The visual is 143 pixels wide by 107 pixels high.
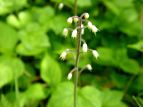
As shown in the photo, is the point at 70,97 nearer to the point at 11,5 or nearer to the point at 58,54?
the point at 58,54

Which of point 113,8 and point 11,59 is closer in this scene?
point 11,59

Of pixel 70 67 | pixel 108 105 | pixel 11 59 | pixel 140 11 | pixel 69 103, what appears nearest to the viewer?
pixel 69 103

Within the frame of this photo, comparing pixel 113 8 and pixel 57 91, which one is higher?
pixel 113 8

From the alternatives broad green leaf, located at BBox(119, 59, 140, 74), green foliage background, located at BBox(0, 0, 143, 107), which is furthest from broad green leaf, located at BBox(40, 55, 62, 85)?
broad green leaf, located at BBox(119, 59, 140, 74)

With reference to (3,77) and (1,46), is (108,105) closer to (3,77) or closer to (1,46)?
(3,77)

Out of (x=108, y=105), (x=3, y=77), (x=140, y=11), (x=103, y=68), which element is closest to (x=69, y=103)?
(x=108, y=105)

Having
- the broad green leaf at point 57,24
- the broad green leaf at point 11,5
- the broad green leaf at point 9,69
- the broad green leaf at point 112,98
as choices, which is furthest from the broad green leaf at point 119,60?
the broad green leaf at point 11,5

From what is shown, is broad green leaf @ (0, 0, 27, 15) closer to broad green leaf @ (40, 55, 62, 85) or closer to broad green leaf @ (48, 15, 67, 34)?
broad green leaf @ (48, 15, 67, 34)
